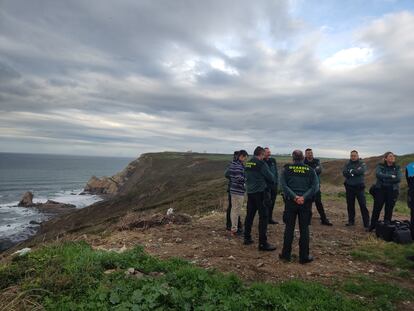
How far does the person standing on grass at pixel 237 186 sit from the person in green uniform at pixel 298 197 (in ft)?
7.57

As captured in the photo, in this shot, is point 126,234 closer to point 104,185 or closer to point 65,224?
point 65,224

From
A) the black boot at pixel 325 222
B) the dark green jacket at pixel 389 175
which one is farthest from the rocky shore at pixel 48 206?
the dark green jacket at pixel 389 175

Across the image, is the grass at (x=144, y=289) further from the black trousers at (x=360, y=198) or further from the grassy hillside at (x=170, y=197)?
the grassy hillside at (x=170, y=197)

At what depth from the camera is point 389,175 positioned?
10.6 m

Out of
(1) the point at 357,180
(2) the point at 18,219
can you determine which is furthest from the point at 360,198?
(2) the point at 18,219

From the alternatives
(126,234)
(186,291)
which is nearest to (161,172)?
(126,234)

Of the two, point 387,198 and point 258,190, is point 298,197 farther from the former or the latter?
point 387,198

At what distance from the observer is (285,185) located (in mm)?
8336

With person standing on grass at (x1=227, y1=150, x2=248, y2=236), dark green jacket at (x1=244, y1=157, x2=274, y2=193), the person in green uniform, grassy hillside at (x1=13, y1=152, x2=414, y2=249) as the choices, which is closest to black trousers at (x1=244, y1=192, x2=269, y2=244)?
dark green jacket at (x1=244, y1=157, x2=274, y2=193)

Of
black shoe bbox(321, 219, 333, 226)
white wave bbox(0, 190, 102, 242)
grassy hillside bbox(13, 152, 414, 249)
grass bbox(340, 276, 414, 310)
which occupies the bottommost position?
white wave bbox(0, 190, 102, 242)

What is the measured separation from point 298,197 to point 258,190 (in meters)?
1.38

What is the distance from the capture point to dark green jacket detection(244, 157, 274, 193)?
9184 millimetres

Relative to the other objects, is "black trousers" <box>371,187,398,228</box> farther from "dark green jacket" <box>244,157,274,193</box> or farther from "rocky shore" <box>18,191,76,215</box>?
"rocky shore" <box>18,191,76,215</box>

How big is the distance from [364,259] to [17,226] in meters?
42.3
